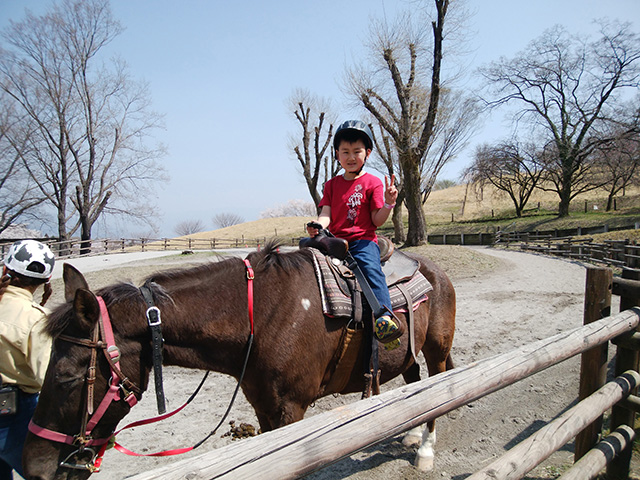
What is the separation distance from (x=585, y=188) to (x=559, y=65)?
1403 centimetres

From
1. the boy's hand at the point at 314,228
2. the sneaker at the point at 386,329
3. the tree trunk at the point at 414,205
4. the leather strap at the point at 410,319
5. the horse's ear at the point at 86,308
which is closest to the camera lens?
the horse's ear at the point at 86,308

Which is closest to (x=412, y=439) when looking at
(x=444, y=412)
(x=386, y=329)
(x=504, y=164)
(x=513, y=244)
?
(x=386, y=329)

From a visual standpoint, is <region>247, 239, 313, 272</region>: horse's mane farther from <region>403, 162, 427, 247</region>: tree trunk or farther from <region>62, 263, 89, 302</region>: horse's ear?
<region>403, 162, 427, 247</region>: tree trunk

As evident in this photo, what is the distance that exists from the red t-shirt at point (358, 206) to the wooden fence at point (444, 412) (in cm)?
128

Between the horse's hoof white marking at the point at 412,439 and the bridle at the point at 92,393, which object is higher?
the bridle at the point at 92,393

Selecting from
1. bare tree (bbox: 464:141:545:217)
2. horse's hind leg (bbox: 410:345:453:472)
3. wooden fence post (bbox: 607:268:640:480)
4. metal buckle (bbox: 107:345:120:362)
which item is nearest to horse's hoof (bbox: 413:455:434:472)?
horse's hind leg (bbox: 410:345:453:472)

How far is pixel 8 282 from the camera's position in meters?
2.45

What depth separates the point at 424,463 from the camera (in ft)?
11.3

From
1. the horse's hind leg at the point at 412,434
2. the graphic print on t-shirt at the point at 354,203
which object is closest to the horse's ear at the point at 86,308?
the graphic print on t-shirt at the point at 354,203

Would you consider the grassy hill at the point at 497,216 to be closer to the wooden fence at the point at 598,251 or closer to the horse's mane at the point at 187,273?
the wooden fence at the point at 598,251

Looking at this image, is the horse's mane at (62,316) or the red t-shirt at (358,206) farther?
the red t-shirt at (358,206)

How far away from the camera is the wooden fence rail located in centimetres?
122

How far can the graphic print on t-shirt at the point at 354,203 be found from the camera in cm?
295

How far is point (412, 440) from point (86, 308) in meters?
3.34
